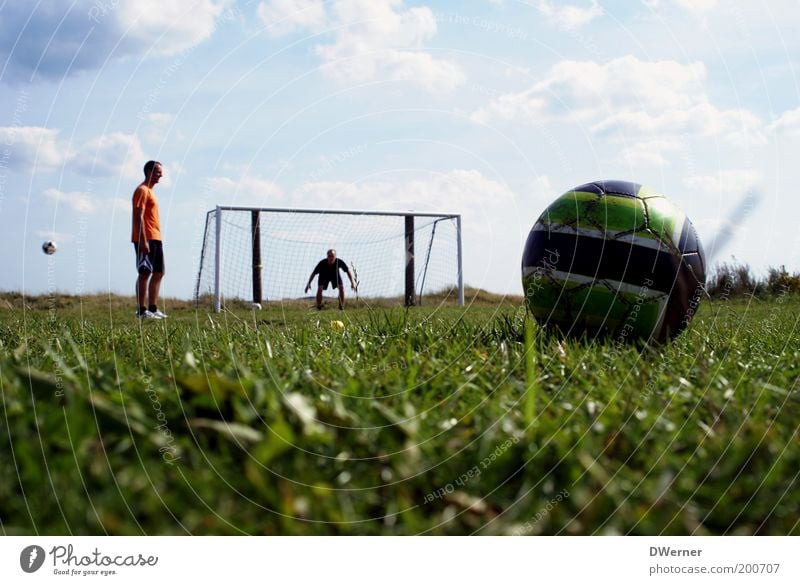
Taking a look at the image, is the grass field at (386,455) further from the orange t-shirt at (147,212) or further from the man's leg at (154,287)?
the man's leg at (154,287)

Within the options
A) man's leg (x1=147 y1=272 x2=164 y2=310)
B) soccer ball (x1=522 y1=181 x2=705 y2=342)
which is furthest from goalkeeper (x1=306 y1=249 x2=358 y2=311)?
soccer ball (x1=522 y1=181 x2=705 y2=342)

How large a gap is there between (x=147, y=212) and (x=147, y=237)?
360mm

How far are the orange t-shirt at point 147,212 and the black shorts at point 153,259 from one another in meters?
0.10

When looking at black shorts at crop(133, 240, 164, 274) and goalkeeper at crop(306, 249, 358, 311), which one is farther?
goalkeeper at crop(306, 249, 358, 311)

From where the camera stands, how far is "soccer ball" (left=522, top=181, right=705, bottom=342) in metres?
4.45

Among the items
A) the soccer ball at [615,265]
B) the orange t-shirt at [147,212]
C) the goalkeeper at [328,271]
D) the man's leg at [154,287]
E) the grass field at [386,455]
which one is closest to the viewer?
the grass field at [386,455]

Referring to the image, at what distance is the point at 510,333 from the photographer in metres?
4.75

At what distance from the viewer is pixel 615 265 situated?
4.44 metres

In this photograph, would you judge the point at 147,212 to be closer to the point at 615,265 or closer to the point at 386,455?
the point at 615,265

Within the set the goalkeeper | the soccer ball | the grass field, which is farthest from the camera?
the goalkeeper

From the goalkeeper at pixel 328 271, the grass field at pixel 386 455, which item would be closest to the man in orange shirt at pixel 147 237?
the goalkeeper at pixel 328 271

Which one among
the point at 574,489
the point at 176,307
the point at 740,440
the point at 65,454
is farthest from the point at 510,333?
the point at 176,307

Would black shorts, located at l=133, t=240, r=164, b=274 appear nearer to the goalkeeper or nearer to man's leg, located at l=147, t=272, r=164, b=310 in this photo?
man's leg, located at l=147, t=272, r=164, b=310

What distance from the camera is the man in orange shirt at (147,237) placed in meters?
9.98
